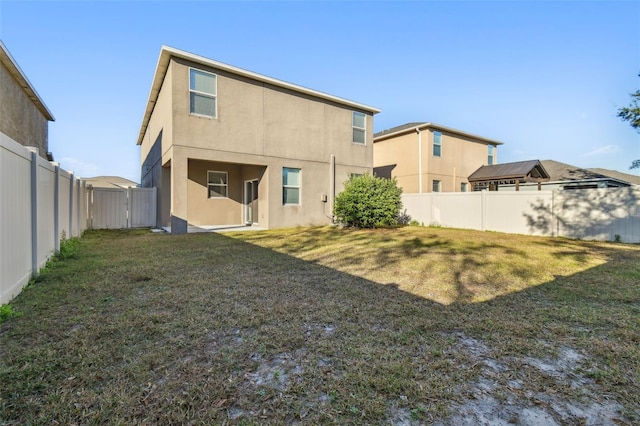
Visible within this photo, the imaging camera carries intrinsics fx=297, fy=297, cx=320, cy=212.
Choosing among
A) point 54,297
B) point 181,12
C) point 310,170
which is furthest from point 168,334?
point 310,170

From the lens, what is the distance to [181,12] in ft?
29.1

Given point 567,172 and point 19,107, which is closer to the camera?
point 19,107

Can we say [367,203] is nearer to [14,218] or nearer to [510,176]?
[14,218]

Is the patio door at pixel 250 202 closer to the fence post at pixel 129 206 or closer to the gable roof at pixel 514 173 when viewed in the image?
the fence post at pixel 129 206

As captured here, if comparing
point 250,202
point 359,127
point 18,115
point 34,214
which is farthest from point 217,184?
point 34,214

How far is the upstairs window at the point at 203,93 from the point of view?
10328 mm

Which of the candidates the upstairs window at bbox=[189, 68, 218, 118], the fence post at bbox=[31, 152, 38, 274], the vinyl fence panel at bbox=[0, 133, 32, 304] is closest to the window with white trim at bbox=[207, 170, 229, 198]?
the upstairs window at bbox=[189, 68, 218, 118]

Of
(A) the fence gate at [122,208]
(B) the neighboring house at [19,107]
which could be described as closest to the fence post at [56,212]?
(B) the neighboring house at [19,107]

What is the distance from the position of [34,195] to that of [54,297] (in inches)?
65.0

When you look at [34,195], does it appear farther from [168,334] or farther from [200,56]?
[200,56]

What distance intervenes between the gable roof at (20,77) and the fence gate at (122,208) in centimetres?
499

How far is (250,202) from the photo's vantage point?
549 inches

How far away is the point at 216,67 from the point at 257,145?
305 cm

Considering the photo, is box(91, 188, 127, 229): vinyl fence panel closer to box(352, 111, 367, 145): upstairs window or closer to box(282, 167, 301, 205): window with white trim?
box(282, 167, 301, 205): window with white trim
